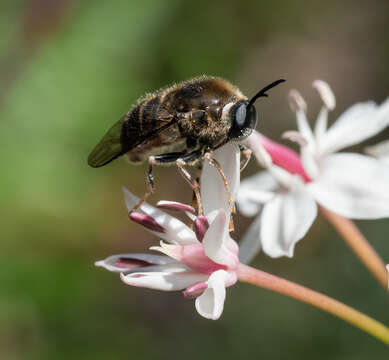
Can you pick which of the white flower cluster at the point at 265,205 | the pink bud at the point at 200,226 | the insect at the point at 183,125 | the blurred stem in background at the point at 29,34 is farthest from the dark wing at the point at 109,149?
the blurred stem in background at the point at 29,34

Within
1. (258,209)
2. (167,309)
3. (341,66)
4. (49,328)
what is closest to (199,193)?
(258,209)

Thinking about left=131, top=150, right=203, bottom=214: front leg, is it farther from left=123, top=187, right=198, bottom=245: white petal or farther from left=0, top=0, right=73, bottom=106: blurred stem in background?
left=0, top=0, right=73, bottom=106: blurred stem in background

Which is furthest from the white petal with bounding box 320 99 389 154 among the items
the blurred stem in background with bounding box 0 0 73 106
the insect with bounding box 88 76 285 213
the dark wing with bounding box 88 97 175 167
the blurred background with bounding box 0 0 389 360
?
the blurred stem in background with bounding box 0 0 73 106

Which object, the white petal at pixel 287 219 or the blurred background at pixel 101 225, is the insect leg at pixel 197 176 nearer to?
the white petal at pixel 287 219

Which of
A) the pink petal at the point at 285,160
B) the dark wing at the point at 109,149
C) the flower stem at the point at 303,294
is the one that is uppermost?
the dark wing at the point at 109,149

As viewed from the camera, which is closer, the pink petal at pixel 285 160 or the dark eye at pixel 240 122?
the dark eye at pixel 240 122

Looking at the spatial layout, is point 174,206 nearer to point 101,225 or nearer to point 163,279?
point 163,279

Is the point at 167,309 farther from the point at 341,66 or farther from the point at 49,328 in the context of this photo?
the point at 341,66

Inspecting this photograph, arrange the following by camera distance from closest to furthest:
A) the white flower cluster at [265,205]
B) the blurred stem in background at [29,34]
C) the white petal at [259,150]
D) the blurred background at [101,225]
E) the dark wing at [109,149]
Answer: the white flower cluster at [265,205] → the dark wing at [109,149] → the white petal at [259,150] → the blurred stem in background at [29,34] → the blurred background at [101,225]
